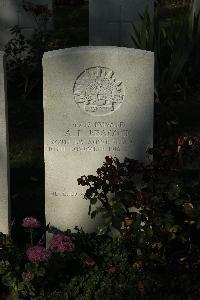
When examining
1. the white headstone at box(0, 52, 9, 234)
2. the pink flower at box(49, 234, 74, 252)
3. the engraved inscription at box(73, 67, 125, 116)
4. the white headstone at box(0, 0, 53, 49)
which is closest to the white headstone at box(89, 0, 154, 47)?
the white headstone at box(0, 0, 53, 49)

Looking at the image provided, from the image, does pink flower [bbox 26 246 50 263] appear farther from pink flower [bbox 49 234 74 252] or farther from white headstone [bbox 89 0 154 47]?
white headstone [bbox 89 0 154 47]

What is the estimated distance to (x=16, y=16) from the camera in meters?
9.12

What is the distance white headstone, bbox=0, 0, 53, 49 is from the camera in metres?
9.06

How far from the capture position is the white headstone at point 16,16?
29.7ft

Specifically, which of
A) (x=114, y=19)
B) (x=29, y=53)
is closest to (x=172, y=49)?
(x=114, y=19)

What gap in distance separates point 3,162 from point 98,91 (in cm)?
74

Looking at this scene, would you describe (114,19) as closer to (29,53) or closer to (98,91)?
(29,53)

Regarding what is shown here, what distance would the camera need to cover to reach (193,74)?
8.85 metres

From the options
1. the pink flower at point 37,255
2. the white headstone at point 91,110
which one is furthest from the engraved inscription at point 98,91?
the pink flower at point 37,255

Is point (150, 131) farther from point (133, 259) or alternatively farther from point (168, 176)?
point (133, 259)

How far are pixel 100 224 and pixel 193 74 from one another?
3955 millimetres

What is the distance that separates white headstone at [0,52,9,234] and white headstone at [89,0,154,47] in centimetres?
440

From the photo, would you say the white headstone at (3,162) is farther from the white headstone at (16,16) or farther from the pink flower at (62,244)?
the white headstone at (16,16)

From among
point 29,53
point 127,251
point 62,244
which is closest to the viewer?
point 62,244
